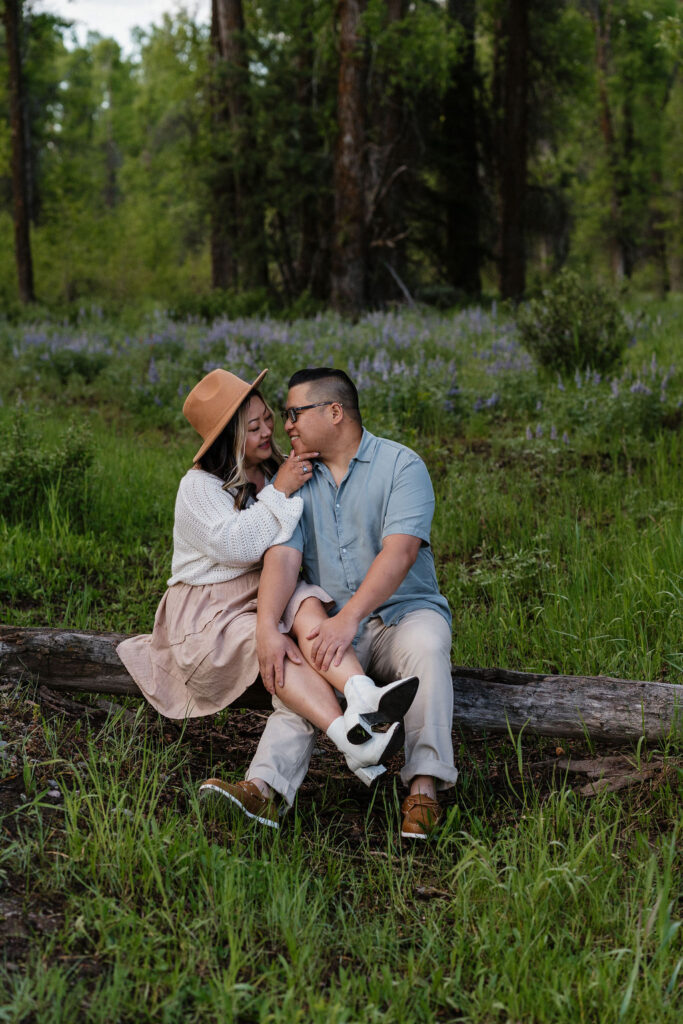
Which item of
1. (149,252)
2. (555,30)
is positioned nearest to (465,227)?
(555,30)

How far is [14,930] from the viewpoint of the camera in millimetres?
2486

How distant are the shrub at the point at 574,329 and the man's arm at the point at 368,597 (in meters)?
5.46

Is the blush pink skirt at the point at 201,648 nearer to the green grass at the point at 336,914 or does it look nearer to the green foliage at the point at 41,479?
the green grass at the point at 336,914

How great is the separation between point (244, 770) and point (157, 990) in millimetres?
1458

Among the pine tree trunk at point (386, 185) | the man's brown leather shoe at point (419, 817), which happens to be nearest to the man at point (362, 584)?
the man's brown leather shoe at point (419, 817)

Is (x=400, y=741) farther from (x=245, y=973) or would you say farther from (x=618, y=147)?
(x=618, y=147)

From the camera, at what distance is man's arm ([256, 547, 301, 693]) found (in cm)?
340

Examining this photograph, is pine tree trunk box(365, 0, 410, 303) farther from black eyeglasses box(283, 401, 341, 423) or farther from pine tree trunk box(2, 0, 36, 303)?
black eyeglasses box(283, 401, 341, 423)

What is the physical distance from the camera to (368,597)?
3.43 m

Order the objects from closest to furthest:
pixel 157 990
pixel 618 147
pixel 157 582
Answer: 1. pixel 157 990
2. pixel 157 582
3. pixel 618 147

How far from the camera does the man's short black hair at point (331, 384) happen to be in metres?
3.71

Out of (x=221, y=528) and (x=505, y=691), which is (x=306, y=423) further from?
(x=505, y=691)

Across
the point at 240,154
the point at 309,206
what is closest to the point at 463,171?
the point at 309,206

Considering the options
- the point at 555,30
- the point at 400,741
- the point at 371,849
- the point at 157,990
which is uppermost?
the point at 555,30
